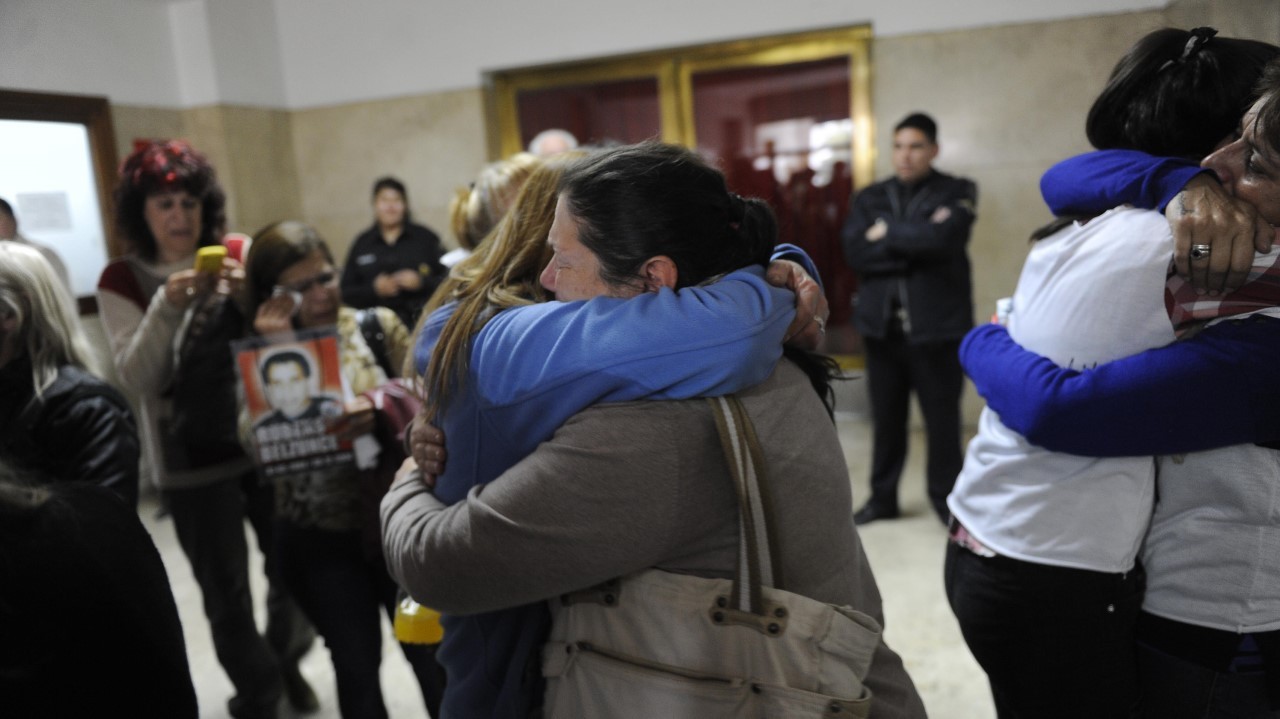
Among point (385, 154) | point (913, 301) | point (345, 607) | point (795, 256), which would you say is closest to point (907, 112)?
point (913, 301)

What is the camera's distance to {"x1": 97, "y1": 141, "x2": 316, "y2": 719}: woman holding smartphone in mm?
1839

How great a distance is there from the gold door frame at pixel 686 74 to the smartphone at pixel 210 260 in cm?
397

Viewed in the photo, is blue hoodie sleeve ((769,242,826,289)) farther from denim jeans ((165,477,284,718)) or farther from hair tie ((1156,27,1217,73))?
denim jeans ((165,477,284,718))

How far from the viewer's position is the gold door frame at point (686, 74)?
16.4 feet

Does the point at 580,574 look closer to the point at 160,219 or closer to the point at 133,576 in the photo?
the point at 133,576

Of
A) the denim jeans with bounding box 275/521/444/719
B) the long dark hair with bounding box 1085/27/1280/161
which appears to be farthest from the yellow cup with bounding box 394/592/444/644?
the long dark hair with bounding box 1085/27/1280/161

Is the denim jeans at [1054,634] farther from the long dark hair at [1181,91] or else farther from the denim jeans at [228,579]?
the denim jeans at [228,579]

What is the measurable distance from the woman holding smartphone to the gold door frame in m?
3.82

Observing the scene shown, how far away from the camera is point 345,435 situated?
1.79 m

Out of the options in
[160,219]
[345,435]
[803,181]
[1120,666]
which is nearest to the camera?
[1120,666]

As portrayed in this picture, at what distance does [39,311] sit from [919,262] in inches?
134

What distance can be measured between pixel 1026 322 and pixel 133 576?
4.49ft

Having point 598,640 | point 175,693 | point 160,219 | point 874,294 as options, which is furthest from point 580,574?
point 874,294

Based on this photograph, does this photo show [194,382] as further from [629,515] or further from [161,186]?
[629,515]
